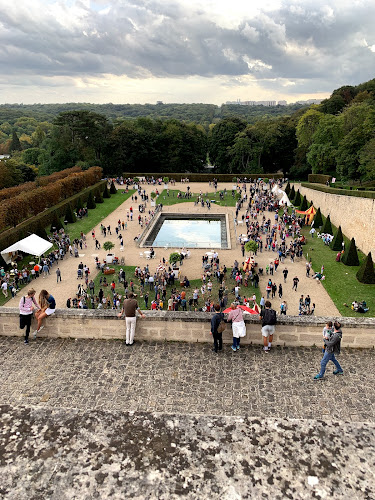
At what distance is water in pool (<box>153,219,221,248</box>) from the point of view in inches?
1248

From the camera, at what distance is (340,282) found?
24.1 meters

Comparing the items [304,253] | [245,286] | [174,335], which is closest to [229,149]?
[304,253]

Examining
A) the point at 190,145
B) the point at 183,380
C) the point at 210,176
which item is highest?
the point at 190,145

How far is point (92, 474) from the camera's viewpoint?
428 centimetres

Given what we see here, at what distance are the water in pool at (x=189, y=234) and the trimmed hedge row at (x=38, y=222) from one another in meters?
11.1

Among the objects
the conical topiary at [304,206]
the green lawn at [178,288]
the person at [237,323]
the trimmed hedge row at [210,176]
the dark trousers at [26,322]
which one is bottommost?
the green lawn at [178,288]

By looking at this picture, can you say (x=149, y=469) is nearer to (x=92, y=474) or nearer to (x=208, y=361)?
(x=92, y=474)

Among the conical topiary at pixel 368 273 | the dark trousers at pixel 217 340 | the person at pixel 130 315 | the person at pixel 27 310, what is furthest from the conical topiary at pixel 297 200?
the person at pixel 27 310

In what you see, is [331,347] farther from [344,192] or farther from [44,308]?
[344,192]

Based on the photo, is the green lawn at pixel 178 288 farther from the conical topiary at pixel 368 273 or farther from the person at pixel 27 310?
the person at pixel 27 310

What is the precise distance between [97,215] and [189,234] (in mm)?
12454

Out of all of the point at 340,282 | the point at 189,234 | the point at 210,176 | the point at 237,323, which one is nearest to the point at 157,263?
the point at 189,234

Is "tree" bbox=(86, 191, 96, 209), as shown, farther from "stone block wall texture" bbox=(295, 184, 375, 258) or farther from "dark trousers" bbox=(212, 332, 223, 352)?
"dark trousers" bbox=(212, 332, 223, 352)

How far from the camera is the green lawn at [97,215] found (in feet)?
121
